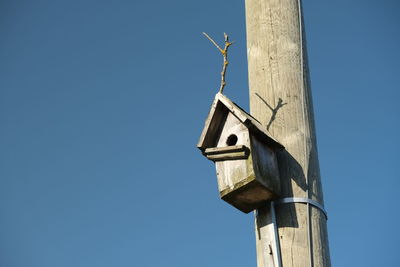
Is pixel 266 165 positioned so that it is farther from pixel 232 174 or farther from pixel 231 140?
pixel 231 140

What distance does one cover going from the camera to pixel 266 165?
3.23 meters

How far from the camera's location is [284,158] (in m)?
3.21

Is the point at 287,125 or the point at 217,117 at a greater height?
the point at 217,117

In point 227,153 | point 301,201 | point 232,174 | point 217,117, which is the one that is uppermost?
point 217,117

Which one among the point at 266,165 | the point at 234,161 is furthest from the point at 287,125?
the point at 234,161

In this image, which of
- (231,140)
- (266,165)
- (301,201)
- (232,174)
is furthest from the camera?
(231,140)

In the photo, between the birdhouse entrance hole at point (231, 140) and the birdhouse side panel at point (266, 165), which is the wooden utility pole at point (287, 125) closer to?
the birdhouse side panel at point (266, 165)

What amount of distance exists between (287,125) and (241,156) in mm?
277

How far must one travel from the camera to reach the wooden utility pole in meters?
2.96

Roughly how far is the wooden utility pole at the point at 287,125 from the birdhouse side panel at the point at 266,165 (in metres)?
0.03

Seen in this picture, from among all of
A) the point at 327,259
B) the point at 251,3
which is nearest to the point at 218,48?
the point at 251,3

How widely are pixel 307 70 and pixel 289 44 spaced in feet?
0.53

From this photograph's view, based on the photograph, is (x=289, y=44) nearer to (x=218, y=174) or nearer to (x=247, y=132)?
(x=247, y=132)

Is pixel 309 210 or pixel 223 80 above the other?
pixel 223 80
